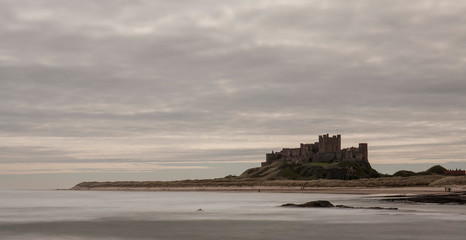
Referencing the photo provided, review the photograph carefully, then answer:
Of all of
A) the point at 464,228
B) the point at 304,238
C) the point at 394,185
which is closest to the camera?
the point at 304,238

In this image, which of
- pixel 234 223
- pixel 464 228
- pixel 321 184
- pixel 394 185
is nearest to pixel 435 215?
pixel 464 228

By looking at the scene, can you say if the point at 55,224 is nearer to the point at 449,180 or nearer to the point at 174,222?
the point at 174,222

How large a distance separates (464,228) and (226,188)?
473 ft

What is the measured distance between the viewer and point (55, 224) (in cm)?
3850

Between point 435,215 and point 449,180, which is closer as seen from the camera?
point 435,215

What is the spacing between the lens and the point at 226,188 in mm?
172875

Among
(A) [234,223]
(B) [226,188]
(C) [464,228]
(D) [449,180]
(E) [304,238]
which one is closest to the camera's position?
(E) [304,238]

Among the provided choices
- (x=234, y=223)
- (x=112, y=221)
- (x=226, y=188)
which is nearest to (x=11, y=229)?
(x=112, y=221)

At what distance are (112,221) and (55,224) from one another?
4.13 m

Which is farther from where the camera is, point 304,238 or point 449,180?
point 449,180

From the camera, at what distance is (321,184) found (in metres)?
140

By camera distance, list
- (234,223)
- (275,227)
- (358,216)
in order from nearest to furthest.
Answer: (275,227), (234,223), (358,216)

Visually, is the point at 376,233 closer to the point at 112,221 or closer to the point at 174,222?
the point at 174,222

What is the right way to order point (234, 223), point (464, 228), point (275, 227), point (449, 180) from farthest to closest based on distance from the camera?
point (449, 180)
point (234, 223)
point (275, 227)
point (464, 228)
